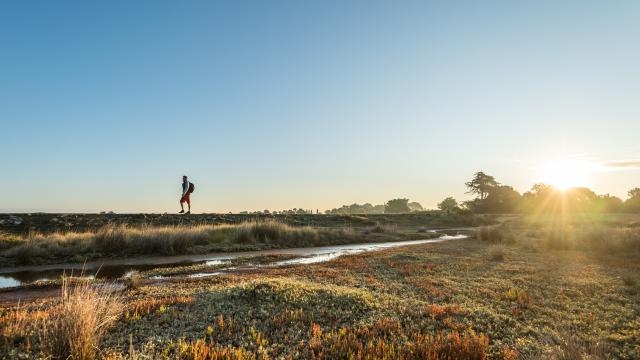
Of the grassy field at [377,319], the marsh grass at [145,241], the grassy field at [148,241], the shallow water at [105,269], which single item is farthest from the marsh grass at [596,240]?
the marsh grass at [145,241]

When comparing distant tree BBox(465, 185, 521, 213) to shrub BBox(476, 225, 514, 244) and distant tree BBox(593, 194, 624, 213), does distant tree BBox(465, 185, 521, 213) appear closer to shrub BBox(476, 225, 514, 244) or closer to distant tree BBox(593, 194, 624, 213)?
distant tree BBox(593, 194, 624, 213)

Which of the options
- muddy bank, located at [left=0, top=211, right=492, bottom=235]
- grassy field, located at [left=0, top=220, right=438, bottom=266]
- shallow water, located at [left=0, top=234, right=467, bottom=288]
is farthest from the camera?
muddy bank, located at [left=0, top=211, right=492, bottom=235]

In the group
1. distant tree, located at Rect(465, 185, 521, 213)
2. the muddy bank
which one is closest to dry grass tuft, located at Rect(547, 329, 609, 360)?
the muddy bank

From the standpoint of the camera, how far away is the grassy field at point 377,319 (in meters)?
6.62

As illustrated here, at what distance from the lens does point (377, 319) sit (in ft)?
28.6

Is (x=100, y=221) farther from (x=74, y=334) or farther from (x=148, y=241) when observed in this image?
(x=74, y=334)

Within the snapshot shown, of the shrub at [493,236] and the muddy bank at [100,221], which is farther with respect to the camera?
the shrub at [493,236]

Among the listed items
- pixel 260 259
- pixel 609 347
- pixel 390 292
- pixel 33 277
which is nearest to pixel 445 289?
pixel 390 292

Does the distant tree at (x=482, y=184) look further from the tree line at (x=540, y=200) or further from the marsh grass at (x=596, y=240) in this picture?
the marsh grass at (x=596, y=240)

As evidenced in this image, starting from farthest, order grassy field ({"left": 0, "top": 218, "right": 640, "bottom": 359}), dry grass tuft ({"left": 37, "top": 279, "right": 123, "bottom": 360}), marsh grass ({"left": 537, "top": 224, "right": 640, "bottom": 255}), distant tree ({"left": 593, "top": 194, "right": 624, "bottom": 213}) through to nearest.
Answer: distant tree ({"left": 593, "top": 194, "right": 624, "bottom": 213}), marsh grass ({"left": 537, "top": 224, "right": 640, "bottom": 255}), grassy field ({"left": 0, "top": 218, "right": 640, "bottom": 359}), dry grass tuft ({"left": 37, "top": 279, "right": 123, "bottom": 360})

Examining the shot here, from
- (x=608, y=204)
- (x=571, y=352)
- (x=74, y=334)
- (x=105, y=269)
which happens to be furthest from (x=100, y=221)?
(x=608, y=204)

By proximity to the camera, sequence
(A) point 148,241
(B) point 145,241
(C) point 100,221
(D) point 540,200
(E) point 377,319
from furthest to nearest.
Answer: (D) point 540,200 → (C) point 100,221 → (A) point 148,241 → (B) point 145,241 → (E) point 377,319

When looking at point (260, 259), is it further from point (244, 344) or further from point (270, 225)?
point (244, 344)

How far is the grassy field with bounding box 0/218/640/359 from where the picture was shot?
6617 millimetres
